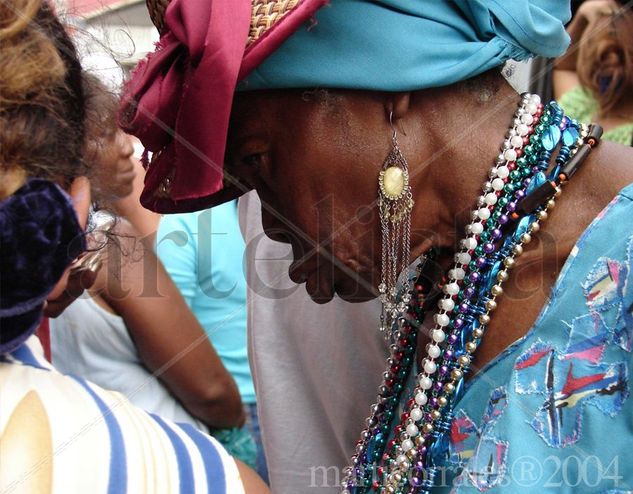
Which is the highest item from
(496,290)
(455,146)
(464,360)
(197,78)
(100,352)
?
(197,78)

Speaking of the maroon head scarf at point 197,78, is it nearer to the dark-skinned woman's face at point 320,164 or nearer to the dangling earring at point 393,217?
the dark-skinned woman's face at point 320,164

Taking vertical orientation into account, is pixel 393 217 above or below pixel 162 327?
above

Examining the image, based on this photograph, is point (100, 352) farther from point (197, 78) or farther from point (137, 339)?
point (197, 78)

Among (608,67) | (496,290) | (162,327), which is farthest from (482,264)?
(608,67)

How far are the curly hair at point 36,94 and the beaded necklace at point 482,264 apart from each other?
24.4 inches

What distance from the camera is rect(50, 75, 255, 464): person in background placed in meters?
2.01

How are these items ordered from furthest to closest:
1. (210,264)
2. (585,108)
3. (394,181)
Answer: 1. (585,108)
2. (210,264)
3. (394,181)

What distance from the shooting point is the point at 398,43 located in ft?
4.00

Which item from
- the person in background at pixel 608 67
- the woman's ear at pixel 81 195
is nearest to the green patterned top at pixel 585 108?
the person in background at pixel 608 67

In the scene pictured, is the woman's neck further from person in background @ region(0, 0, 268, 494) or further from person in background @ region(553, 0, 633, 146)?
person in background @ region(553, 0, 633, 146)

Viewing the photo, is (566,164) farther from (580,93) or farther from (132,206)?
(580,93)

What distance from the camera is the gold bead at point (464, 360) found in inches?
51.7

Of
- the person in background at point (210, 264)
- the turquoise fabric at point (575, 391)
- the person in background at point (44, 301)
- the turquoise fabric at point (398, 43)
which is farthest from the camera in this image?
the person in background at point (210, 264)

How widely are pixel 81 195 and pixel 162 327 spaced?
2.86 ft
